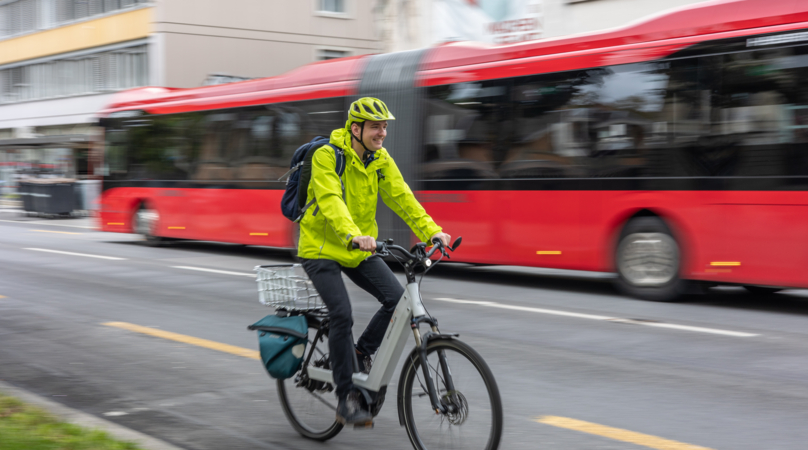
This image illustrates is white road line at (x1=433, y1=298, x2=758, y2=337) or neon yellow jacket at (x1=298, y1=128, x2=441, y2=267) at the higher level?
neon yellow jacket at (x1=298, y1=128, x2=441, y2=267)

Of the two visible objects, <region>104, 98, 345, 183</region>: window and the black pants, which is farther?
<region>104, 98, 345, 183</region>: window

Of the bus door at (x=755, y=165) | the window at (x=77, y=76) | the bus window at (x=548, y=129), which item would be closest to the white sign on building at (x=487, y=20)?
the bus window at (x=548, y=129)

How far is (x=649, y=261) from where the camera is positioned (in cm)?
952

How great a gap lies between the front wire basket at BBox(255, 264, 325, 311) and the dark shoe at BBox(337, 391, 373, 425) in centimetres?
50

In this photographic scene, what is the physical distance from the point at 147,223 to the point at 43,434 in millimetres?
13690

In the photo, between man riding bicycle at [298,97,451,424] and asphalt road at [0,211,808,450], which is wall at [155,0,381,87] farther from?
man riding bicycle at [298,97,451,424]

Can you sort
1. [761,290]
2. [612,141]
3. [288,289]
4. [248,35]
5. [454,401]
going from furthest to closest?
[248,35] → [761,290] → [612,141] → [288,289] → [454,401]

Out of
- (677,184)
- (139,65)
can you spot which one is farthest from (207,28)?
(677,184)

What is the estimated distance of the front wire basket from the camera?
14.2 ft

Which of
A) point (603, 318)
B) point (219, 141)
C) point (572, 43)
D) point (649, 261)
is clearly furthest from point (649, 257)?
point (219, 141)

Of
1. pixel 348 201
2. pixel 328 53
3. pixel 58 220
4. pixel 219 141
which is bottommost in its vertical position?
pixel 58 220

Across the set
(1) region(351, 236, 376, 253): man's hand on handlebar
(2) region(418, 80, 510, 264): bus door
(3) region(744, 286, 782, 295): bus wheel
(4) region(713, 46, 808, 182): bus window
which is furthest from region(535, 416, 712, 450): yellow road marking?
(2) region(418, 80, 510, 264): bus door

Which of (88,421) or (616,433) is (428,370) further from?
(88,421)

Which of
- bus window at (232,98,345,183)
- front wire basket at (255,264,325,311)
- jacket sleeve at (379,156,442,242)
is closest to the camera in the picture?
jacket sleeve at (379,156,442,242)
